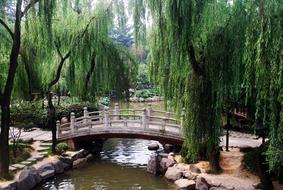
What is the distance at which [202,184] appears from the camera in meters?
11.2

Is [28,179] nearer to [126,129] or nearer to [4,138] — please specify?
[4,138]

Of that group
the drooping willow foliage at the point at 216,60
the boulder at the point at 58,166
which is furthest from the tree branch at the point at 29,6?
the boulder at the point at 58,166

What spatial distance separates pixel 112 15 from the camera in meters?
15.5

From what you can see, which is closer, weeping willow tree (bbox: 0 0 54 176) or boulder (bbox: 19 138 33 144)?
weeping willow tree (bbox: 0 0 54 176)

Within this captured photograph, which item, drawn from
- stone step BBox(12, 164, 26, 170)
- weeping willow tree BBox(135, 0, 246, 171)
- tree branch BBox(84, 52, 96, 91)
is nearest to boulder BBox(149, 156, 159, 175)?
weeping willow tree BBox(135, 0, 246, 171)

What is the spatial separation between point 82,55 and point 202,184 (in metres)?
7.26

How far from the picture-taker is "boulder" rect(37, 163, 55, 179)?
12.8 meters

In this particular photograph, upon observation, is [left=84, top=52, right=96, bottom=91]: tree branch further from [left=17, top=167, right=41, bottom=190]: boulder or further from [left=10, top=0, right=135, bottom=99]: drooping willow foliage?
[left=17, top=167, right=41, bottom=190]: boulder

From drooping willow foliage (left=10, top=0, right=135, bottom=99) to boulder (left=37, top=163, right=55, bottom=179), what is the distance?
12.9 feet

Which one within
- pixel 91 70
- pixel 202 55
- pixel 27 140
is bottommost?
pixel 27 140

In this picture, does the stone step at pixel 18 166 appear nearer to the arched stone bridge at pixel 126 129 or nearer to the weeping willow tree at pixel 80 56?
the weeping willow tree at pixel 80 56

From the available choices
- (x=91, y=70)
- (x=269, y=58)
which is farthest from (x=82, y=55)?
(x=269, y=58)

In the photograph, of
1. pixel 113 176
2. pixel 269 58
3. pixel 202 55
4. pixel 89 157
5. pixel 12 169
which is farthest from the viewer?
pixel 89 157

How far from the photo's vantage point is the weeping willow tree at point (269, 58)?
7082 mm
